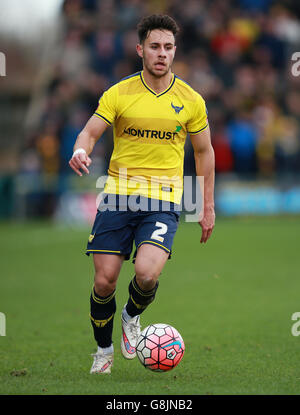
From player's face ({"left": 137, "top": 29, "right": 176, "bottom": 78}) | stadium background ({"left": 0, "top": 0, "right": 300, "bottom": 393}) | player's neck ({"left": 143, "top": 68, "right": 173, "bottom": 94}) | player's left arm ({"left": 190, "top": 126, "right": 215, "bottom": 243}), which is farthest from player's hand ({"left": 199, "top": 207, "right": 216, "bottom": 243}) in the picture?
stadium background ({"left": 0, "top": 0, "right": 300, "bottom": 393})

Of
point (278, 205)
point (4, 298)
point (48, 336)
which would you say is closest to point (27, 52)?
point (278, 205)

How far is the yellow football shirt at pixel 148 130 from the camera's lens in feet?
19.8

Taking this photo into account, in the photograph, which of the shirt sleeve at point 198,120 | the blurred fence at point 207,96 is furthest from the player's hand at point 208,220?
the blurred fence at point 207,96

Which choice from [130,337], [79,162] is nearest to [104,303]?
[130,337]

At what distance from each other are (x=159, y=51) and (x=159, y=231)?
1.40m

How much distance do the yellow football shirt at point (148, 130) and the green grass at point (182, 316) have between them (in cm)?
146

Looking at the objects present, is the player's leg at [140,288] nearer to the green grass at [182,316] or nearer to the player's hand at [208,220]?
the green grass at [182,316]

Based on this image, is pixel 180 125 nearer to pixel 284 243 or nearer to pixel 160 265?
pixel 160 265

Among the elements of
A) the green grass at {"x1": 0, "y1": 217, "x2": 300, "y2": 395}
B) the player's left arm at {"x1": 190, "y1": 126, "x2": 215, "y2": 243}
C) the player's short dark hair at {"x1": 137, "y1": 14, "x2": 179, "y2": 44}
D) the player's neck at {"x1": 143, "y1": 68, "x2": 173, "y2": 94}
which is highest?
the player's short dark hair at {"x1": 137, "y1": 14, "x2": 179, "y2": 44}

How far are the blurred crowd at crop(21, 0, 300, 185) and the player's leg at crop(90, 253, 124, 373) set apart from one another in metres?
12.7

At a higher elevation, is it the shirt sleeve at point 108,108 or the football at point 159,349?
the shirt sleeve at point 108,108

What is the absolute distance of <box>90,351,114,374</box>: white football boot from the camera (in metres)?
6.00

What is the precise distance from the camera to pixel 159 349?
5.73 m

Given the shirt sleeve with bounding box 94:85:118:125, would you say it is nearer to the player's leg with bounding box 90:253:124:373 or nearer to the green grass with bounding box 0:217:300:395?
the player's leg with bounding box 90:253:124:373
